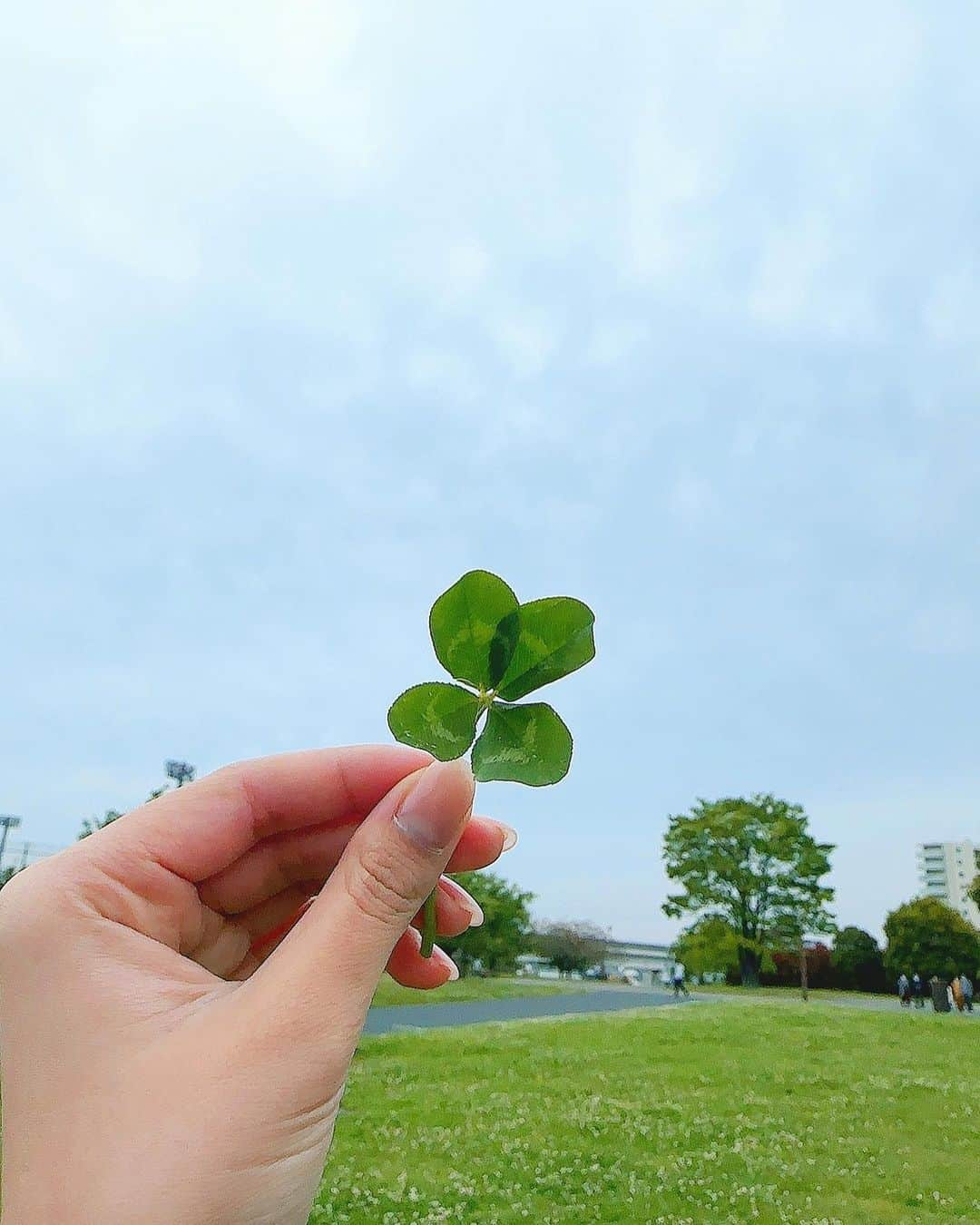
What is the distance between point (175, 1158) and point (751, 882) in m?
44.3

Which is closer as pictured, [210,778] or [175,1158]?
[175,1158]

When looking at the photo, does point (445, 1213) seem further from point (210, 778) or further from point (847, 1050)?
point (847, 1050)

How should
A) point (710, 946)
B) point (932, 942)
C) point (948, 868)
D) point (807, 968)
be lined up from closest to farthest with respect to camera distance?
1. point (932, 942)
2. point (710, 946)
3. point (807, 968)
4. point (948, 868)

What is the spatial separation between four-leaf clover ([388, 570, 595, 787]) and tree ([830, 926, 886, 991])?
4791cm

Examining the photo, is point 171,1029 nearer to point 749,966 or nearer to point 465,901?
point 465,901

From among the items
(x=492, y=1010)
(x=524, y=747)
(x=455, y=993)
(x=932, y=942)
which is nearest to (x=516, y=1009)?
(x=492, y=1010)

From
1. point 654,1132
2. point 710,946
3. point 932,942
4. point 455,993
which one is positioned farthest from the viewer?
point 710,946

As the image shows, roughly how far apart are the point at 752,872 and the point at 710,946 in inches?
156

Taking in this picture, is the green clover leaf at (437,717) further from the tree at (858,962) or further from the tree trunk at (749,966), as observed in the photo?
the tree at (858,962)

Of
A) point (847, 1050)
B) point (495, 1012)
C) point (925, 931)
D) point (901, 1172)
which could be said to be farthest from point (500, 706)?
point (925, 931)

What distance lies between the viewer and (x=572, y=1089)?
12023 mm

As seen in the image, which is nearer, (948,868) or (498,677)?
(498,677)

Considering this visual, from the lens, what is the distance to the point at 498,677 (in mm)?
1920

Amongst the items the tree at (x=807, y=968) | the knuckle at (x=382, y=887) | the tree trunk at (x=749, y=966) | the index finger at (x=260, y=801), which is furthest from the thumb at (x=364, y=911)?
the tree at (x=807, y=968)
